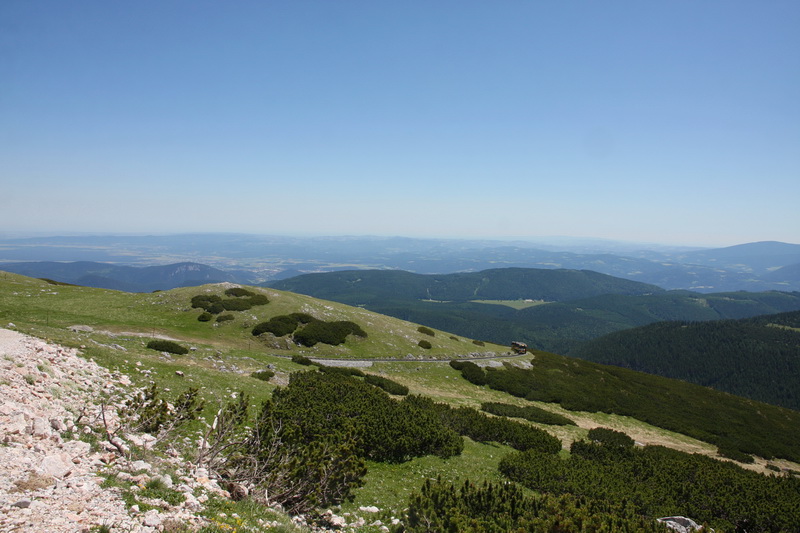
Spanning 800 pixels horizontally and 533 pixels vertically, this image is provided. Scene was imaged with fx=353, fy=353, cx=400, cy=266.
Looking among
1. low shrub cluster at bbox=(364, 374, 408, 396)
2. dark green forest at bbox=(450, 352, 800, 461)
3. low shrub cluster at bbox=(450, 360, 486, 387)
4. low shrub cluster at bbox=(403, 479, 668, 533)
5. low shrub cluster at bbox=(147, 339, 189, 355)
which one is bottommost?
dark green forest at bbox=(450, 352, 800, 461)

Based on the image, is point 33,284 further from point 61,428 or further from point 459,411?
point 459,411

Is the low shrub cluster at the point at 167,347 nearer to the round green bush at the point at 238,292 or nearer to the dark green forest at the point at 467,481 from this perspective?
the dark green forest at the point at 467,481

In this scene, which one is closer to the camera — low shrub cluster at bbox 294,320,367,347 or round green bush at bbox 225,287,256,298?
low shrub cluster at bbox 294,320,367,347

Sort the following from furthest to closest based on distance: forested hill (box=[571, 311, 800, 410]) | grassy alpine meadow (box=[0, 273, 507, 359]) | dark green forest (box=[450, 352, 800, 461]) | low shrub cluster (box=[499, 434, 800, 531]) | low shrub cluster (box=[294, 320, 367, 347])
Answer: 1. forested hill (box=[571, 311, 800, 410])
2. low shrub cluster (box=[294, 320, 367, 347])
3. dark green forest (box=[450, 352, 800, 461])
4. grassy alpine meadow (box=[0, 273, 507, 359])
5. low shrub cluster (box=[499, 434, 800, 531])

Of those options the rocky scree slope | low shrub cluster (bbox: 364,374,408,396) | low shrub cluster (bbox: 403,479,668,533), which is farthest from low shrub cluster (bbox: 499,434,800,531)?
low shrub cluster (bbox: 364,374,408,396)

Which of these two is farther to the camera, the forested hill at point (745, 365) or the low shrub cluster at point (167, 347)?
the forested hill at point (745, 365)

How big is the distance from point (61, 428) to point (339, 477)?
7073 mm

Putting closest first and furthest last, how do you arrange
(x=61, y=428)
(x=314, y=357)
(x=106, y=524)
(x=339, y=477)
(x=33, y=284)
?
(x=106, y=524) < (x=61, y=428) < (x=339, y=477) < (x=314, y=357) < (x=33, y=284)

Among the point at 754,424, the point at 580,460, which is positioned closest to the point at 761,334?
the point at 754,424

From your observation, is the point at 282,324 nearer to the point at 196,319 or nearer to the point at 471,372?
the point at 196,319

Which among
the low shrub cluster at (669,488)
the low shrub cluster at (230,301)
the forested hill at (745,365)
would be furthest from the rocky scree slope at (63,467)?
the forested hill at (745,365)

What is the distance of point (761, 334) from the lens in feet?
654

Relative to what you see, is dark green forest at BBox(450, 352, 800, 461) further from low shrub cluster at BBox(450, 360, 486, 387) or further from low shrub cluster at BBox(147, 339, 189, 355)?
low shrub cluster at BBox(147, 339, 189, 355)

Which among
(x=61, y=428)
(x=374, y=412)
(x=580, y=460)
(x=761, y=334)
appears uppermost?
(x=61, y=428)
